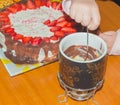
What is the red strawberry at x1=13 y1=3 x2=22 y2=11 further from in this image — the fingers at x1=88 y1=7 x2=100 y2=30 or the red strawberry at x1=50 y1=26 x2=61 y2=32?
the fingers at x1=88 y1=7 x2=100 y2=30

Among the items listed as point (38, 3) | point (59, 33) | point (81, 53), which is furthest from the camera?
point (38, 3)

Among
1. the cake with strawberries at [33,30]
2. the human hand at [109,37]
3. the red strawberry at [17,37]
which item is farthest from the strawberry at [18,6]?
the human hand at [109,37]

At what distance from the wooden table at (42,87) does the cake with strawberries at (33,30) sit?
35 mm

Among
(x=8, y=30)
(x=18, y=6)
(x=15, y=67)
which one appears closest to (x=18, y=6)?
(x=18, y=6)

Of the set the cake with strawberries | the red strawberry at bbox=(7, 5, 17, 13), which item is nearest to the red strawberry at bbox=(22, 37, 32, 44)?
the cake with strawberries

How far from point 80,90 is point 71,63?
0.22ft

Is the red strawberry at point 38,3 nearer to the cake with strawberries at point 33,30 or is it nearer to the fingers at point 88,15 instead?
the cake with strawberries at point 33,30

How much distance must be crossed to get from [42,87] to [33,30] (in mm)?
163

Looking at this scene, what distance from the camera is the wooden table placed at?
0.63 meters

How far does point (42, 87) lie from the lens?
0.66m

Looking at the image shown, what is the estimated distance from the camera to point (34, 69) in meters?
0.70

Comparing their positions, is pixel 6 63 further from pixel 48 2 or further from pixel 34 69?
pixel 48 2

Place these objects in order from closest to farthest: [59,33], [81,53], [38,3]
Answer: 1. [81,53]
2. [59,33]
3. [38,3]

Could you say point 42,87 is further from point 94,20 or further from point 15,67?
point 94,20
